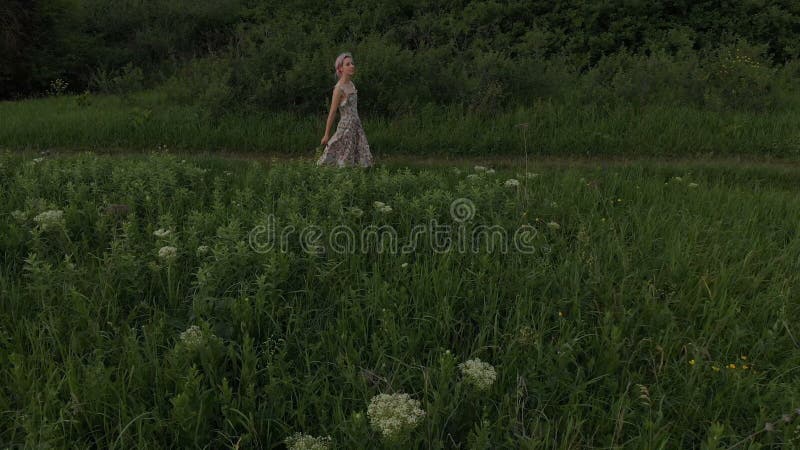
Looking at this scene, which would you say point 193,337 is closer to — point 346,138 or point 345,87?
point 346,138

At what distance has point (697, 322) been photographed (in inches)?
135

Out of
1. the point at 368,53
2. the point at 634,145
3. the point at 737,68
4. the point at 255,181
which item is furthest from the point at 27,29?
the point at 737,68

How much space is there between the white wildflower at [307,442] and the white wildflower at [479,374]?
2.32 ft

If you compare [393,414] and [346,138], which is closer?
[393,414]

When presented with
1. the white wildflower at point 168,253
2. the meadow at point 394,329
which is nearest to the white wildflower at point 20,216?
the meadow at point 394,329

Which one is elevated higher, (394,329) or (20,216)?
(20,216)

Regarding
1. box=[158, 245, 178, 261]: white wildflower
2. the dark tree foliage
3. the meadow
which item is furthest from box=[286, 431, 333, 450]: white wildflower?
the dark tree foliage

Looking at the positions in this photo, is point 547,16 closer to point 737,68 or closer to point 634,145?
point 737,68

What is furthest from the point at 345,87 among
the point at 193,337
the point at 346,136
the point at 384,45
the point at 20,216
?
the point at 193,337

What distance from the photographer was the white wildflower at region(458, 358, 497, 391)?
2.60 m

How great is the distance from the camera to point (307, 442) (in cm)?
235

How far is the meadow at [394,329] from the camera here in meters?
2.53

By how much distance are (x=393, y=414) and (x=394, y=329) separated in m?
0.71

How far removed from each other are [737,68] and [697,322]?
392 inches
